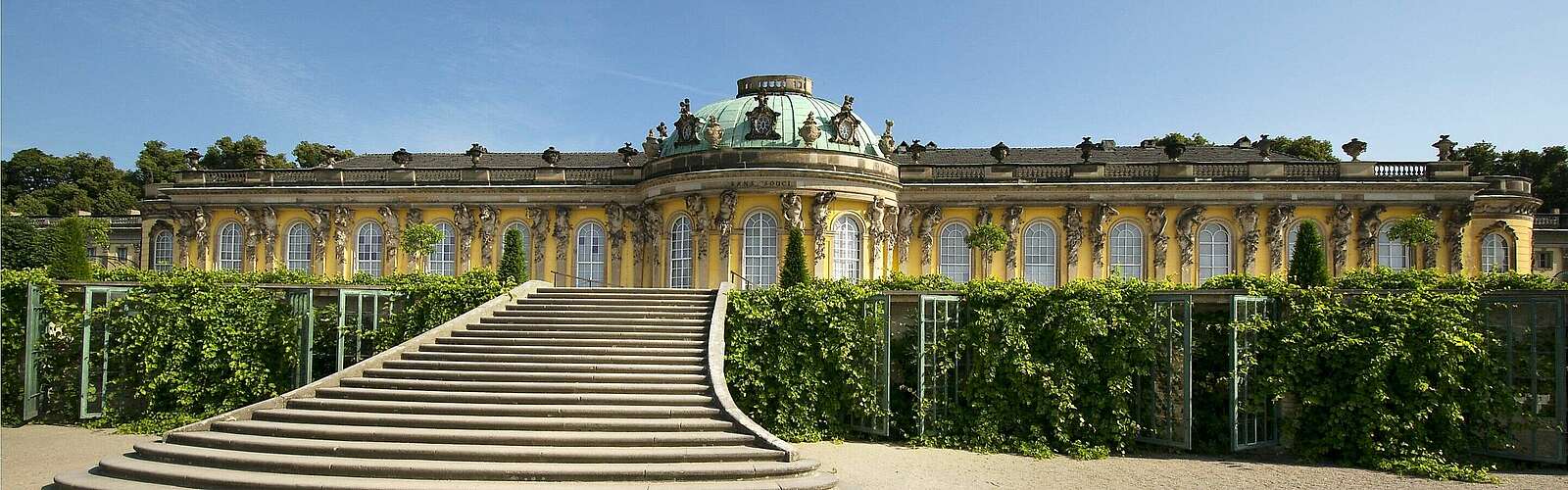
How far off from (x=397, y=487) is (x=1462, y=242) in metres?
37.1

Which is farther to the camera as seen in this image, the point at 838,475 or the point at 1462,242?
the point at 1462,242

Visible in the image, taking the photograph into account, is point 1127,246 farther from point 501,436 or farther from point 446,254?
point 501,436

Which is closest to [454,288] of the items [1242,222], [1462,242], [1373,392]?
[1373,392]

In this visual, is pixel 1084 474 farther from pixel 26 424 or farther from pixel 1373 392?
pixel 26 424

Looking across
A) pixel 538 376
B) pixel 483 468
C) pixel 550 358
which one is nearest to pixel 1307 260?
pixel 550 358

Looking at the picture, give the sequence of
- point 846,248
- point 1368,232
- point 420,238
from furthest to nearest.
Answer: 1. point 420,238
2. point 1368,232
3. point 846,248

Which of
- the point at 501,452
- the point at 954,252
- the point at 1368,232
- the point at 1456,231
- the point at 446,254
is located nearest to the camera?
the point at 501,452

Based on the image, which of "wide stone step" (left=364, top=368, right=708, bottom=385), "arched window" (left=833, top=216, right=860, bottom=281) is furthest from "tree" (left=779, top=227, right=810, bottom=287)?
"wide stone step" (left=364, top=368, right=708, bottom=385)

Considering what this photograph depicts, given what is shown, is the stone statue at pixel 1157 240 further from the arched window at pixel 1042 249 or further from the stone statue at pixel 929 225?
the stone statue at pixel 929 225

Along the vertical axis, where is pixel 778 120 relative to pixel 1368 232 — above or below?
above

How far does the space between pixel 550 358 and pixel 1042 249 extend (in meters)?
22.9

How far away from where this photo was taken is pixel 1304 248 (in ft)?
73.4

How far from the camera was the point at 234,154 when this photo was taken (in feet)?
203

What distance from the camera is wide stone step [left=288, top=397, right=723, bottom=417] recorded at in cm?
1406
